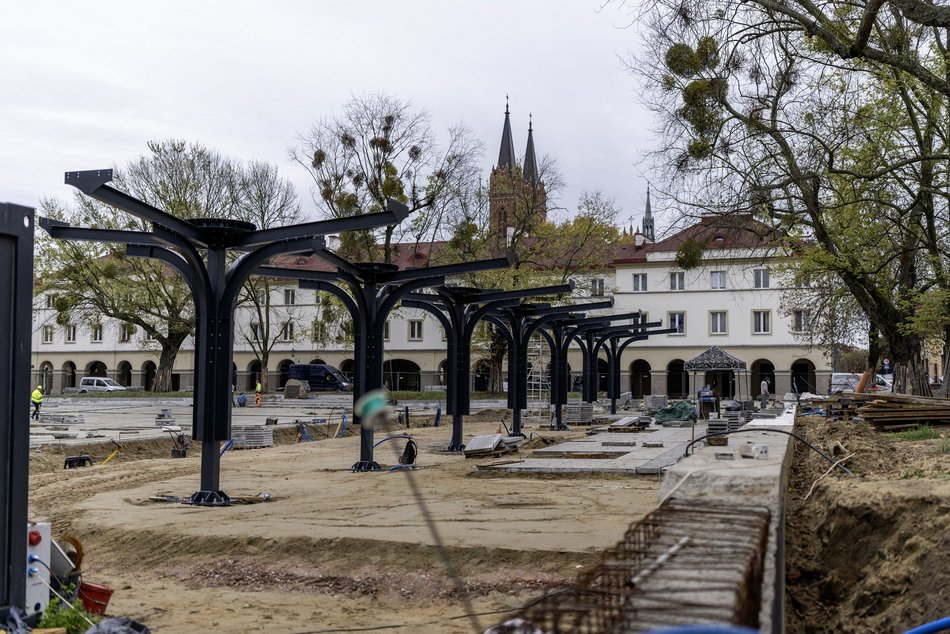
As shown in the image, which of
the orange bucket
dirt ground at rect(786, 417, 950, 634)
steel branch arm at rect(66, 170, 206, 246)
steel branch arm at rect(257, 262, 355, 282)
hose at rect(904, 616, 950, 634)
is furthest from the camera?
steel branch arm at rect(257, 262, 355, 282)

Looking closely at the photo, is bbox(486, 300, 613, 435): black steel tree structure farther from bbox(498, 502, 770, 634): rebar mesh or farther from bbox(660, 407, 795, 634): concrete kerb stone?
bbox(498, 502, 770, 634): rebar mesh

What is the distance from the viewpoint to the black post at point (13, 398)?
17.2ft

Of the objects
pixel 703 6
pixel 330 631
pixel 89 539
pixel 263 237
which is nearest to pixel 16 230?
pixel 330 631

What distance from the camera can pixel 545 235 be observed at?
4909 centimetres

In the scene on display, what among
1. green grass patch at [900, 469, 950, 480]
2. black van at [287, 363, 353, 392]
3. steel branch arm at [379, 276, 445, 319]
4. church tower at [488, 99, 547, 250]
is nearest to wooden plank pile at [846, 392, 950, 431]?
steel branch arm at [379, 276, 445, 319]

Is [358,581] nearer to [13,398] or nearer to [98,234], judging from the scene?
[13,398]

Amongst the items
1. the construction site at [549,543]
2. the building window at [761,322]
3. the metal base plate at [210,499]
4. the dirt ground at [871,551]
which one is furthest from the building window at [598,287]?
the dirt ground at [871,551]

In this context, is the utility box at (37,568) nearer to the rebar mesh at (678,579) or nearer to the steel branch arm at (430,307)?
the rebar mesh at (678,579)

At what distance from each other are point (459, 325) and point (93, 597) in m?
14.7

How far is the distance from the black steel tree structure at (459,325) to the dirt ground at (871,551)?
36.4ft

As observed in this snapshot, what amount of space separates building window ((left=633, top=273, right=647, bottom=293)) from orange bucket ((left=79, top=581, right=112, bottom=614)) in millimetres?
59827

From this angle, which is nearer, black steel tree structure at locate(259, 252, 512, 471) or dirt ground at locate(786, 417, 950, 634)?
dirt ground at locate(786, 417, 950, 634)

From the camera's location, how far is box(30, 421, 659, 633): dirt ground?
23.6 feet

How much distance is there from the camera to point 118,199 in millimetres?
11336
